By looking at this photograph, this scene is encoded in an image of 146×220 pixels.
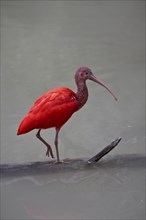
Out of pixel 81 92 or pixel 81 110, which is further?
pixel 81 110

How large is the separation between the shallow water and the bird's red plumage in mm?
277

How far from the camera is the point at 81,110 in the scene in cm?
296

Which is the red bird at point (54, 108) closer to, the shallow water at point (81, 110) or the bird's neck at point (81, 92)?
the bird's neck at point (81, 92)

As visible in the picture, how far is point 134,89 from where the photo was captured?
3.23 m

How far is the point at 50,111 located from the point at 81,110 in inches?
37.2

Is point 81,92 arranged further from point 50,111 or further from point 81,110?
point 81,110

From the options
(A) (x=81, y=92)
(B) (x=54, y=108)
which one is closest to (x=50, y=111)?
(B) (x=54, y=108)

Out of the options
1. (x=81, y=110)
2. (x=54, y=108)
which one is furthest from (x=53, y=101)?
(x=81, y=110)

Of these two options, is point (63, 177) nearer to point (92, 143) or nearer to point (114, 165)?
point (114, 165)

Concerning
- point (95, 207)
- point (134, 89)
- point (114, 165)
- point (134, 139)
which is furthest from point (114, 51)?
point (95, 207)

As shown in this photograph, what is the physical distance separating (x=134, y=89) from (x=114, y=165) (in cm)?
103

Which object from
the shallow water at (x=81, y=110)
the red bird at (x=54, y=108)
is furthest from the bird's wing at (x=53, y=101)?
the shallow water at (x=81, y=110)

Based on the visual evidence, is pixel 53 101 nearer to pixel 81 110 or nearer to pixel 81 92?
pixel 81 92

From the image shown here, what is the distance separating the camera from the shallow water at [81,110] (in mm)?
2082
